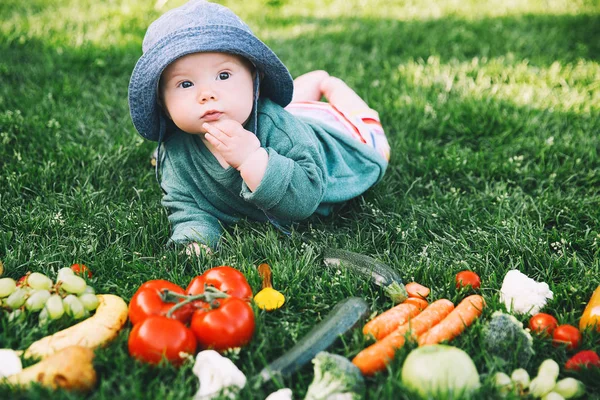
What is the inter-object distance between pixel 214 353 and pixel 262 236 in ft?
3.66

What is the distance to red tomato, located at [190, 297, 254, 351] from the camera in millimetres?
2170

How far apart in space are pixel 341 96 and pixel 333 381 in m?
2.61

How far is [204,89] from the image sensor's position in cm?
280

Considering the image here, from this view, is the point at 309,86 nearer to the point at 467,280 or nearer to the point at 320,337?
the point at 467,280

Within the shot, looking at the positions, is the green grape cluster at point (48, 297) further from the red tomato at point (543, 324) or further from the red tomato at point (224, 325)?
the red tomato at point (543, 324)

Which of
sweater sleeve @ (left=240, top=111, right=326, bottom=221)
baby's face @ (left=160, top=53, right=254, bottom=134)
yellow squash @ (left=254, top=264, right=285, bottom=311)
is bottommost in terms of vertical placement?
yellow squash @ (left=254, top=264, right=285, bottom=311)

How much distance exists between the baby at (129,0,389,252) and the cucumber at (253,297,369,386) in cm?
70

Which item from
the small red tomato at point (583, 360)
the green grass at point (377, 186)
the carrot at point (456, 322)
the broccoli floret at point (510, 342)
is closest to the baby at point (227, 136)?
the green grass at point (377, 186)

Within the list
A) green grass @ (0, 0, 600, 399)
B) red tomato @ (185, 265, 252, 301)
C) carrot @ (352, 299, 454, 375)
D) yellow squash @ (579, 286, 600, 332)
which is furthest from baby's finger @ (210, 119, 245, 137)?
yellow squash @ (579, 286, 600, 332)

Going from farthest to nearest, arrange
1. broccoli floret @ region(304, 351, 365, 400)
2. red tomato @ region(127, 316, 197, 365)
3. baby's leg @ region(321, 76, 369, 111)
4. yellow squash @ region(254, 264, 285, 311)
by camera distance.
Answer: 1. baby's leg @ region(321, 76, 369, 111)
2. yellow squash @ region(254, 264, 285, 311)
3. red tomato @ region(127, 316, 197, 365)
4. broccoli floret @ region(304, 351, 365, 400)

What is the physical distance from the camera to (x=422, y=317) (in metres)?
2.39

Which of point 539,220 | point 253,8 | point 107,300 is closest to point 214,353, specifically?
point 107,300

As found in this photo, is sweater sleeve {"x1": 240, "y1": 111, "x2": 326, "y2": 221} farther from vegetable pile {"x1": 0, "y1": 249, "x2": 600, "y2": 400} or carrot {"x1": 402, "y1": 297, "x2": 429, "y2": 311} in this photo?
carrot {"x1": 402, "y1": 297, "x2": 429, "y2": 311}

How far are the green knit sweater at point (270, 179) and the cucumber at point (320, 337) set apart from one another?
684mm
